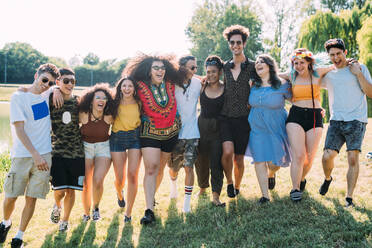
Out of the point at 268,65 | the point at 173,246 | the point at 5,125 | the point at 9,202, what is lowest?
the point at 5,125

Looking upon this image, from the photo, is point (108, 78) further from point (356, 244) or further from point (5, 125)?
point (356, 244)

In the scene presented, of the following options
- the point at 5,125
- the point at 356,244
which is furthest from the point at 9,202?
the point at 5,125

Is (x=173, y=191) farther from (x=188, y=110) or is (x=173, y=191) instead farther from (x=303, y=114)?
(x=303, y=114)

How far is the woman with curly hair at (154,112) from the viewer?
181 inches

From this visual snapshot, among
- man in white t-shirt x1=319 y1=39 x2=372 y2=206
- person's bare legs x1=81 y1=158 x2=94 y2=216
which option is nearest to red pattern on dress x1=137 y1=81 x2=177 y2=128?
person's bare legs x1=81 y1=158 x2=94 y2=216

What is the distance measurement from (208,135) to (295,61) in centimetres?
174

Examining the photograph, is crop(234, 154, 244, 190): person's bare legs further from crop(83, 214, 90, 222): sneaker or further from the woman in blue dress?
crop(83, 214, 90, 222): sneaker

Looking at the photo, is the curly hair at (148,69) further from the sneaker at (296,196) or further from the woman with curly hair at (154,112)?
the sneaker at (296,196)

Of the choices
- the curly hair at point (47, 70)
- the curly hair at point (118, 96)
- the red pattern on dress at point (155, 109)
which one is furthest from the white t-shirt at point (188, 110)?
the curly hair at point (47, 70)

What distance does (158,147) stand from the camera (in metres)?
4.67

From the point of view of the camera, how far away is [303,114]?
4.76m

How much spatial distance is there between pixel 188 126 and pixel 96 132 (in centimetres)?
139

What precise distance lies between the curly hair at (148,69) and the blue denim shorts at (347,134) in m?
2.40

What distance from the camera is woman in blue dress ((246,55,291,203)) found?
15.8 feet
